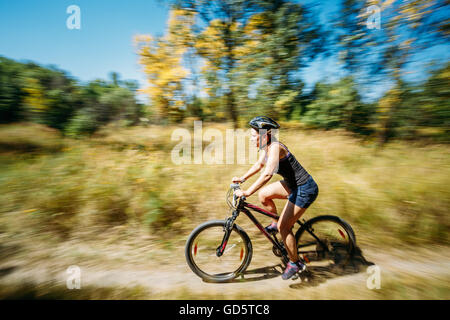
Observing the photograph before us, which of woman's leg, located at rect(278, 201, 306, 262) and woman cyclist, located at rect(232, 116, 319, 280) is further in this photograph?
woman's leg, located at rect(278, 201, 306, 262)

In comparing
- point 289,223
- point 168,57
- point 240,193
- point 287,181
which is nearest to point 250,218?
point 240,193

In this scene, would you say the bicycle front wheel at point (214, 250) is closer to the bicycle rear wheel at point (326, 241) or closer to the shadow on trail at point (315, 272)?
the shadow on trail at point (315, 272)

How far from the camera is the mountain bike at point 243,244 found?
255cm

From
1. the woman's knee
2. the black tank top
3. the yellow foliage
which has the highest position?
the yellow foliage

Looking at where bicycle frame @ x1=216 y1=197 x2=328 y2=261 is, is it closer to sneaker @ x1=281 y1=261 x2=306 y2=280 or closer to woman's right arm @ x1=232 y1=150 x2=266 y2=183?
sneaker @ x1=281 y1=261 x2=306 y2=280

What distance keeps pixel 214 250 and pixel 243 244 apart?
1.59 ft

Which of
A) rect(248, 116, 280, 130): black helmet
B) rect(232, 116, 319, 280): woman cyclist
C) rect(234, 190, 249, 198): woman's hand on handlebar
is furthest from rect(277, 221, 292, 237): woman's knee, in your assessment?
rect(248, 116, 280, 130): black helmet

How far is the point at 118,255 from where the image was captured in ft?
10.2

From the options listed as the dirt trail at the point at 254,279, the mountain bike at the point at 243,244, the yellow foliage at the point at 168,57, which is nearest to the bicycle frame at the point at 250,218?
the mountain bike at the point at 243,244

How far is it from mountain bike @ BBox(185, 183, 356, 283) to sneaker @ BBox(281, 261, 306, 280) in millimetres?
87

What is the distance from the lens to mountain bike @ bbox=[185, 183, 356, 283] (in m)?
2.55

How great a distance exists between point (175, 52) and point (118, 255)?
9.49 meters
